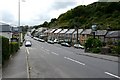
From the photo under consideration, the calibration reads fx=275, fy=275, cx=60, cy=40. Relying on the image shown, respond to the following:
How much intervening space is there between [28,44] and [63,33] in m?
45.0

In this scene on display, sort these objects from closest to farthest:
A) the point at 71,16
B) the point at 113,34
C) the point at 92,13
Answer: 1. the point at 113,34
2. the point at 92,13
3. the point at 71,16

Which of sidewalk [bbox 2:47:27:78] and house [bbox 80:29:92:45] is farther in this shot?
house [bbox 80:29:92:45]

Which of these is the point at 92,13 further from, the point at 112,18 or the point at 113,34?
the point at 113,34

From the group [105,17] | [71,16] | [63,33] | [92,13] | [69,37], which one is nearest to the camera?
[69,37]

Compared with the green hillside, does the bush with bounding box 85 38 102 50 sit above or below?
below

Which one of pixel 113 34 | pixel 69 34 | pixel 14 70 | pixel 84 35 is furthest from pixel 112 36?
pixel 14 70

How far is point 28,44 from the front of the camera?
8119 cm

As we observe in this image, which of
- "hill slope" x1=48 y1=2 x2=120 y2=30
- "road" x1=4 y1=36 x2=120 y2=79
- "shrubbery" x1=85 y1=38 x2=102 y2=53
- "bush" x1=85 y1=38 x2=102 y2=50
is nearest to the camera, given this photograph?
"road" x1=4 y1=36 x2=120 y2=79

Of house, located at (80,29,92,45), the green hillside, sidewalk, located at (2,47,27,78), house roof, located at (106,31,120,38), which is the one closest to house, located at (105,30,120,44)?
house roof, located at (106,31,120,38)

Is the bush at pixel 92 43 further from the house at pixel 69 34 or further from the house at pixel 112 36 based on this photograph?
the house at pixel 69 34

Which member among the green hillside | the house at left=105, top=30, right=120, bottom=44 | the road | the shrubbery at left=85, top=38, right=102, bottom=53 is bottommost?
the road

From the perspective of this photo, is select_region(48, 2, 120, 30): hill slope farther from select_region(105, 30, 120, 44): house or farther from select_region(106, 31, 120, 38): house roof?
select_region(106, 31, 120, 38): house roof

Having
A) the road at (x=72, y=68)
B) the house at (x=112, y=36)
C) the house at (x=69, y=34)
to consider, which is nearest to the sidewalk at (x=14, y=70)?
the road at (x=72, y=68)

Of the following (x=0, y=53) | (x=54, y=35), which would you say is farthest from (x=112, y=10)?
(x=0, y=53)
